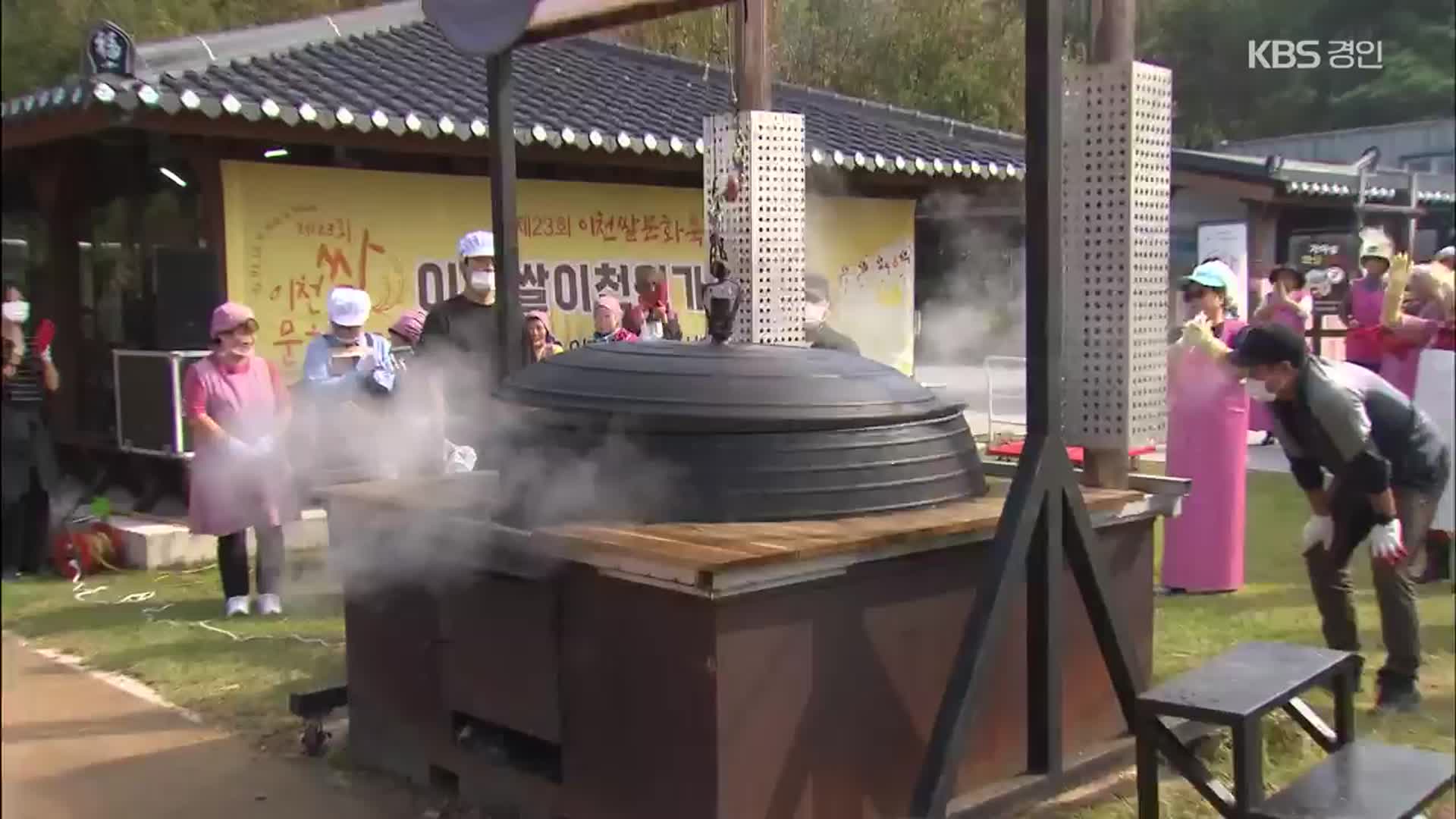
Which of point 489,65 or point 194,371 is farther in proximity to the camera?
point 194,371

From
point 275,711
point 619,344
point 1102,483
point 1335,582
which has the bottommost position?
point 275,711

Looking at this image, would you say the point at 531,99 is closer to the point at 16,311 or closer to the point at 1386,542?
the point at 1386,542

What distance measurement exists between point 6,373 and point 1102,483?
10.7 feet

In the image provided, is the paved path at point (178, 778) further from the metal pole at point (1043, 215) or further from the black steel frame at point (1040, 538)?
the metal pole at point (1043, 215)

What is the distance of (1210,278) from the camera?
614 centimetres

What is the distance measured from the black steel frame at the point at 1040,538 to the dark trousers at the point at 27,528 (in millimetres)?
2049

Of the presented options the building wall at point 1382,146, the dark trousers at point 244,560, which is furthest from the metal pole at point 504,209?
the building wall at point 1382,146

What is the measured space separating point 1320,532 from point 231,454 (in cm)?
483

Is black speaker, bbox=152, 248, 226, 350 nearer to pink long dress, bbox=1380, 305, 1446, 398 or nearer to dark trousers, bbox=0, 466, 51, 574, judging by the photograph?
dark trousers, bbox=0, 466, 51, 574

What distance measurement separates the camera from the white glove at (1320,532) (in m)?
4.79

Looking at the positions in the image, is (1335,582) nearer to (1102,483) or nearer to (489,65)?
(1102,483)

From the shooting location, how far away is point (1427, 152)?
10719mm

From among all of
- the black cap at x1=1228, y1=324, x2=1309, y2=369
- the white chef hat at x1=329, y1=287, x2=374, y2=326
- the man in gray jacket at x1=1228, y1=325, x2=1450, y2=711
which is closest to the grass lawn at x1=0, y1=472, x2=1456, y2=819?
the man in gray jacket at x1=1228, y1=325, x2=1450, y2=711

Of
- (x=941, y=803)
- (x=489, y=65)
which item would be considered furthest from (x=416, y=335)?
(x=941, y=803)
